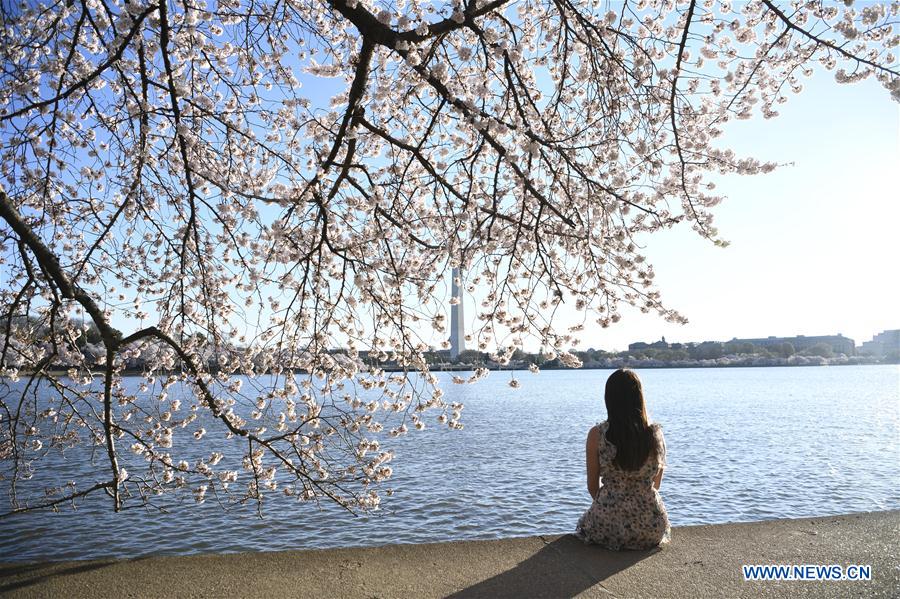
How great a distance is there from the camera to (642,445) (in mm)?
4441

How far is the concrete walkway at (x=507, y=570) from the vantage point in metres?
3.77

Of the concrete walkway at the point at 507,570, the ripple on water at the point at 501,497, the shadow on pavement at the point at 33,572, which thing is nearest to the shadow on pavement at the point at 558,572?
the concrete walkway at the point at 507,570

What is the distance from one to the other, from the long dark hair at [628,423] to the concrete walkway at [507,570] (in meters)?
0.68

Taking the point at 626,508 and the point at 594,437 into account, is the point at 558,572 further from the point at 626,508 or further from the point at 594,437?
the point at 594,437

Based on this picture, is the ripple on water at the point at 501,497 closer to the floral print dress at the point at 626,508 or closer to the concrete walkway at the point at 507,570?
the concrete walkway at the point at 507,570

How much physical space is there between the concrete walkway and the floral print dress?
3.8 inches

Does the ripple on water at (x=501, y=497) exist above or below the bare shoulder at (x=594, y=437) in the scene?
below

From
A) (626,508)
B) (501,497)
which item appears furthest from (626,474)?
(501,497)

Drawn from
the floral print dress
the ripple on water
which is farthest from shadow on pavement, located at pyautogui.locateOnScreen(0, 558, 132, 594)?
the floral print dress

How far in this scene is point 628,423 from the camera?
4500 millimetres

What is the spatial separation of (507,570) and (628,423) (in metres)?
1.36

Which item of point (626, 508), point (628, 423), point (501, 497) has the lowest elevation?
→ point (501, 497)

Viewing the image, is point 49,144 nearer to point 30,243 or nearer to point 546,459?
point 30,243

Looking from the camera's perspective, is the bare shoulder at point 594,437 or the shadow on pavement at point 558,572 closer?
the shadow on pavement at point 558,572
